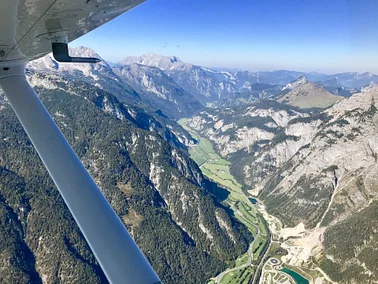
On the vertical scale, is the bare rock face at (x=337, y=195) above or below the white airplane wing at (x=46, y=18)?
below

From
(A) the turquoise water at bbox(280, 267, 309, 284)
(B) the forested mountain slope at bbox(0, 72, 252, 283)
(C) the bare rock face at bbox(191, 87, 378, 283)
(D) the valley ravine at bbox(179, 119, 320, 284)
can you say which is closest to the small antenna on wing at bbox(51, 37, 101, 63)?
(B) the forested mountain slope at bbox(0, 72, 252, 283)

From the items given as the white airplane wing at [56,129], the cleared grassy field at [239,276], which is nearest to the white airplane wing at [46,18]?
the white airplane wing at [56,129]

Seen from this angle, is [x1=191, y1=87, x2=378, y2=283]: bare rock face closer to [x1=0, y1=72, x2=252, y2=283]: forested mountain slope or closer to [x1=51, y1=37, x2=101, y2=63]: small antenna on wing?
[x1=0, y1=72, x2=252, y2=283]: forested mountain slope

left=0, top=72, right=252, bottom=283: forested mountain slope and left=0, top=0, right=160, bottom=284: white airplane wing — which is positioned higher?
left=0, top=0, right=160, bottom=284: white airplane wing

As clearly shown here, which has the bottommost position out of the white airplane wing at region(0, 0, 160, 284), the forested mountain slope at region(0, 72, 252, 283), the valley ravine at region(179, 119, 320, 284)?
the valley ravine at region(179, 119, 320, 284)

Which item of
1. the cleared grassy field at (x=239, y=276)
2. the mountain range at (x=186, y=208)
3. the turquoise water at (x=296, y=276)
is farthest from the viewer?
the mountain range at (x=186, y=208)

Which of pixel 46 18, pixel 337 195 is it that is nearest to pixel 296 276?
pixel 337 195

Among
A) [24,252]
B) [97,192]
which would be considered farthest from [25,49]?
[24,252]

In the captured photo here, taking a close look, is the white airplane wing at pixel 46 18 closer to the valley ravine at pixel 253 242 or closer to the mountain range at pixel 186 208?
the mountain range at pixel 186 208

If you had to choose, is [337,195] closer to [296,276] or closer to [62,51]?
[296,276]
